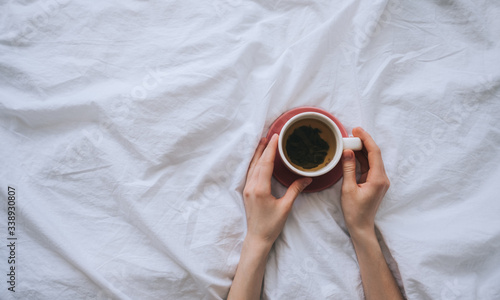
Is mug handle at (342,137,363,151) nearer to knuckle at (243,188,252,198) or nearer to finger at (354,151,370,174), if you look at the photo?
finger at (354,151,370,174)

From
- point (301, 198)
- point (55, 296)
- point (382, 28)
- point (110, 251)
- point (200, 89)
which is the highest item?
point (382, 28)

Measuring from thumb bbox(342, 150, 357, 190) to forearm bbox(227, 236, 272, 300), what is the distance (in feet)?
0.91

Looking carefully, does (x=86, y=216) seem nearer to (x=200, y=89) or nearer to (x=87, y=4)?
(x=200, y=89)

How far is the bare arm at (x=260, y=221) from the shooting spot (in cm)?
77

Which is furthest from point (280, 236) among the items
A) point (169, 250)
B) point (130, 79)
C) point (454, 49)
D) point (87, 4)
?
point (87, 4)

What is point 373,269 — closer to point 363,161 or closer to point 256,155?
point 363,161

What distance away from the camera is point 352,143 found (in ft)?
2.47

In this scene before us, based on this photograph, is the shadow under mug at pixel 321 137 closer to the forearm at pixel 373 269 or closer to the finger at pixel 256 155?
the finger at pixel 256 155

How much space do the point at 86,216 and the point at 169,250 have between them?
261 millimetres

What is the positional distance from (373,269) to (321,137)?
0.39 metres

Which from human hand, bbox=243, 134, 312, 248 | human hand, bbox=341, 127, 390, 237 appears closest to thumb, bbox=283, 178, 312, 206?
human hand, bbox=243, 134, 312, 248

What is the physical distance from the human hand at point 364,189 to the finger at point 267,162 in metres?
0.19

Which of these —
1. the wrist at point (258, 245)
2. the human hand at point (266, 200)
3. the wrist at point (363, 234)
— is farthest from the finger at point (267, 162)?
the wrist at point (363, 234)

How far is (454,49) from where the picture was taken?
87 centimetres
